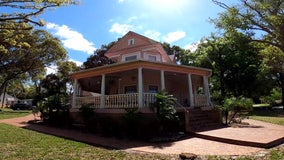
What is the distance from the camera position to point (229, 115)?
1630 cm

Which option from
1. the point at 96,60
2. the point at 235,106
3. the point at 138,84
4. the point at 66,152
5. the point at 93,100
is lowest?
the point at 66,152

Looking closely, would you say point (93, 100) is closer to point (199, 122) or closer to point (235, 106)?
point (199, 122)

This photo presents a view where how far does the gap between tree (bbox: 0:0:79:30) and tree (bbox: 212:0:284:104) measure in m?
9.26

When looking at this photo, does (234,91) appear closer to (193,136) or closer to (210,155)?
(193,136)

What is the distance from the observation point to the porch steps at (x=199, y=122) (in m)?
12.8

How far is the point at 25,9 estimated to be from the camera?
6.61m

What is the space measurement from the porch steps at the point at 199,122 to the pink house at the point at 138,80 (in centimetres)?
60

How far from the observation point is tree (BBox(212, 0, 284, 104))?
11609mm

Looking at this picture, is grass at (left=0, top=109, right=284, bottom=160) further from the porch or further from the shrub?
the porch

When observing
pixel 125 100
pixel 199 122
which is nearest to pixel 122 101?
pixel 125 100

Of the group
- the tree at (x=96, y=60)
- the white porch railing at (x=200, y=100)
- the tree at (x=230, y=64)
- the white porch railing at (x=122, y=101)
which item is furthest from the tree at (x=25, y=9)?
the tree at (x=96, y=60)

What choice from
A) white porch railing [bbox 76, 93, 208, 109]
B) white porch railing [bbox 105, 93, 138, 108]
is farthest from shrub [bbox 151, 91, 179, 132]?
white porch railing [bbox 105, 93, 138, 108]

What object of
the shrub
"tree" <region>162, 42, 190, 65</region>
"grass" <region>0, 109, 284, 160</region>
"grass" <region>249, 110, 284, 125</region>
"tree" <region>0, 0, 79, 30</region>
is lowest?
"grass" <region>0, 109, 284, 160</region>

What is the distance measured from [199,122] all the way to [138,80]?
164 inches
